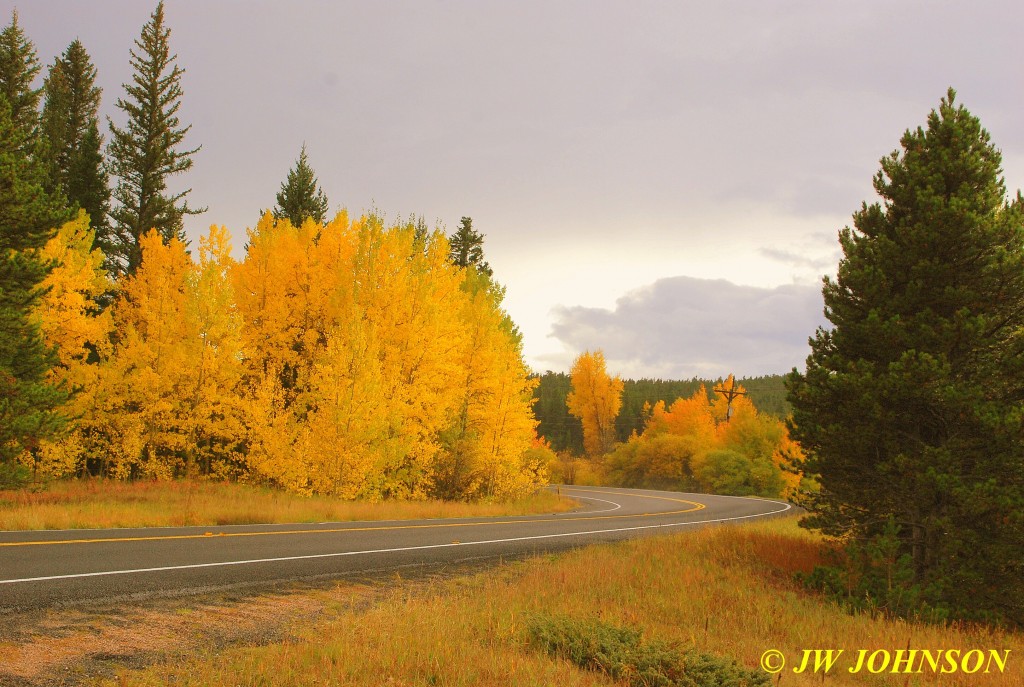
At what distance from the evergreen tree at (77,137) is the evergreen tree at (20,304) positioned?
13.0 m

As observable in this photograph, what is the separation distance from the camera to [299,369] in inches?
1013

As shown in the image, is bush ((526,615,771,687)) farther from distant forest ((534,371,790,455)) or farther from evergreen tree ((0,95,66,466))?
distant forest ((534,371,790,455))

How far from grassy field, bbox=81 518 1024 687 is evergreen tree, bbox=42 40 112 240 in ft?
101

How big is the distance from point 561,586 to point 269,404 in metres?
17.1

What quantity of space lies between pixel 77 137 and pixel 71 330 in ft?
68.1

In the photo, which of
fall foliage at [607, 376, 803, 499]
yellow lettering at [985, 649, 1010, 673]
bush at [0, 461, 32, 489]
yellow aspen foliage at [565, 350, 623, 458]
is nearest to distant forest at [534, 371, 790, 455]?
yellow aspen foliage at [565, 350, 623, 458]

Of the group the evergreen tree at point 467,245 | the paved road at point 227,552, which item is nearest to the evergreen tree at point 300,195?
the evergreen tree at point 467,245

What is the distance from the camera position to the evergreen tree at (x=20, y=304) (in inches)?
712

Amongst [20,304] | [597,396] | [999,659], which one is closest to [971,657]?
[999,659]

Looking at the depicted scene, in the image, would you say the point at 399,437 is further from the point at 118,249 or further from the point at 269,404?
the point at 118,249

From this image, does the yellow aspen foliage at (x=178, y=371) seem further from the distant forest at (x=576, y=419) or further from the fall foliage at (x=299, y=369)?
the distant forest at (x=576, y=419)

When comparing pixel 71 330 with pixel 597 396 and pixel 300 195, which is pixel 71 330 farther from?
pixel 597 396

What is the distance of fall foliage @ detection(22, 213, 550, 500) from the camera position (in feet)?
73.4

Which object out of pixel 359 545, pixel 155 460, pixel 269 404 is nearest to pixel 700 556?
pixel 359 545
